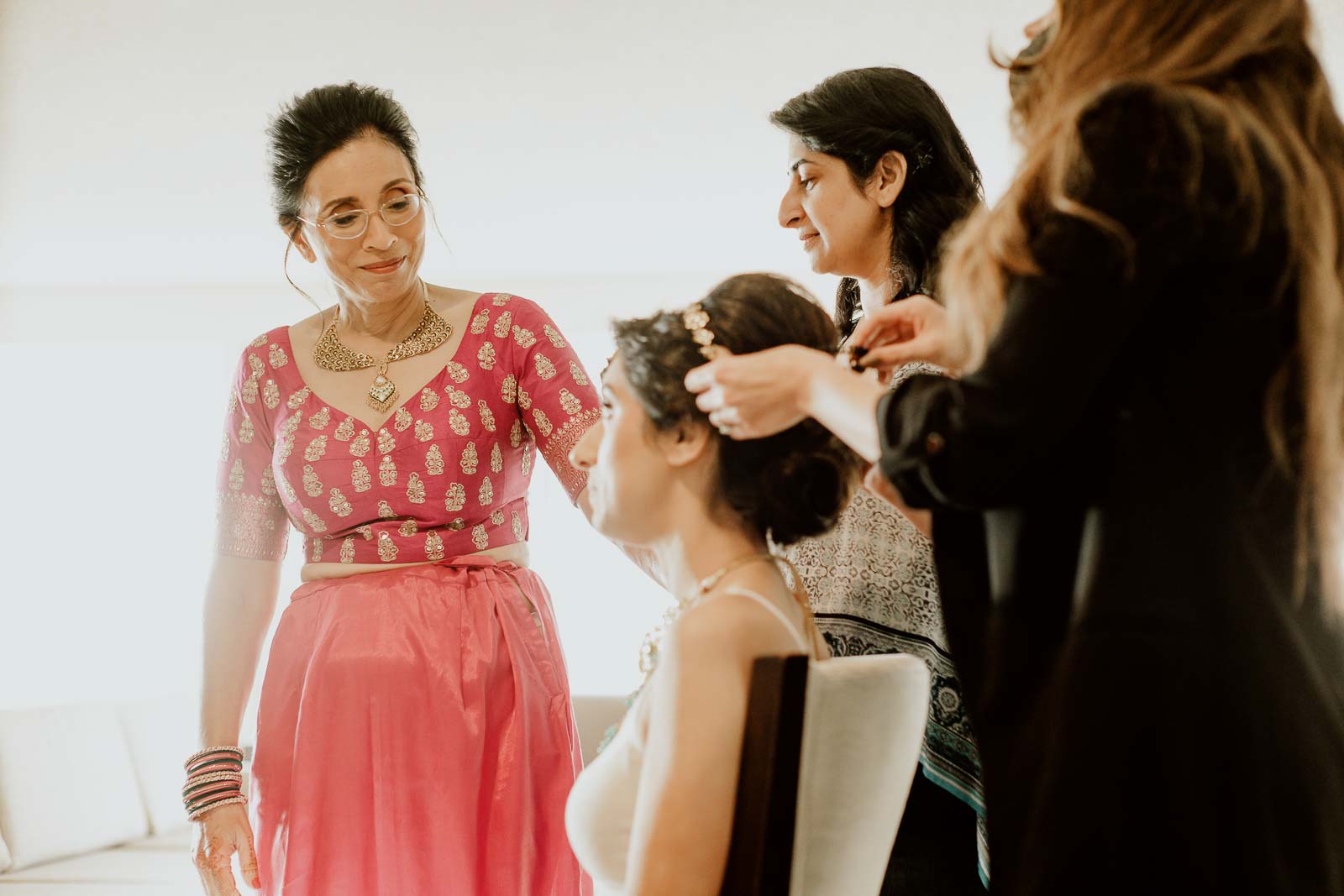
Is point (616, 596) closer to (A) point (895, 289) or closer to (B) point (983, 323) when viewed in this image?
(A) point (895, 289)

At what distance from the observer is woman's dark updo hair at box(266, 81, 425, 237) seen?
1.81 meters

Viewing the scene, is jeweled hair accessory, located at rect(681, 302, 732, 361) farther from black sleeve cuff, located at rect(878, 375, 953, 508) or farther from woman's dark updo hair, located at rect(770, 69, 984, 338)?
woman's dark updo hair, located at rect(770, 69, 984, 338)

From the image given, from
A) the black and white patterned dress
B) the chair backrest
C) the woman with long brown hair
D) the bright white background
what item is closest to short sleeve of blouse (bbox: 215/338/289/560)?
the black and white patterned dress

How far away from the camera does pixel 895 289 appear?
67.4 inches

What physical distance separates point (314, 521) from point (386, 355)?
267 millimetres

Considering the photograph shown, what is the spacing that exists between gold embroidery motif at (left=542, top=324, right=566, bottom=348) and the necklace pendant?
0.24 metres

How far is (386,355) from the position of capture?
5.95 feet

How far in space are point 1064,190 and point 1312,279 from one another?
0.64ft

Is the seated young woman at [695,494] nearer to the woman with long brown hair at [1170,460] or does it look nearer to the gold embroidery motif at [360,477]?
the woman with long brown hair at [1170,460]

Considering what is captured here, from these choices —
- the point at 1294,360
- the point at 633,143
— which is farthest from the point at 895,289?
the point at 633,143

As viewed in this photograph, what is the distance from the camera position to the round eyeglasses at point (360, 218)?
1.81 m

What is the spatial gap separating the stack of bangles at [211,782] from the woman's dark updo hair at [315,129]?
795mm

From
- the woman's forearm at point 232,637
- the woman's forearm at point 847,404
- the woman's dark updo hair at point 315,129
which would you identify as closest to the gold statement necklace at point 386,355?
the woman's dark updo hair at point 315,129

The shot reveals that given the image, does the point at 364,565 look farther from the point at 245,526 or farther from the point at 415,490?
the point at 245,526
